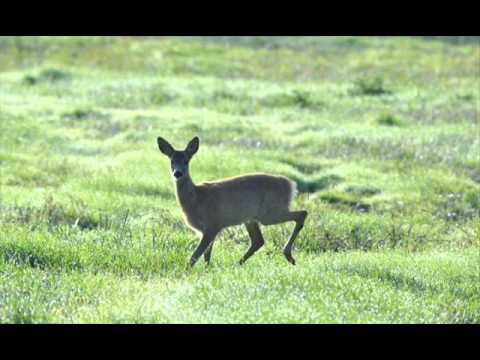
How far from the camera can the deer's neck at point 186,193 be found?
10836 mm

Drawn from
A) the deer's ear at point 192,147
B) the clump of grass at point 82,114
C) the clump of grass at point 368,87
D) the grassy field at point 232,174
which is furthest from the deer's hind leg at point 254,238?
the clump of grass at point 368,87

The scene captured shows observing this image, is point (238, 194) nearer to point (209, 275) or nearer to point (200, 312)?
point (209, 275)

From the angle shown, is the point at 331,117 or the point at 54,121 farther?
the point at 331,117

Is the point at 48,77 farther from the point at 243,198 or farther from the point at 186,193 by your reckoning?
the point at 243,198

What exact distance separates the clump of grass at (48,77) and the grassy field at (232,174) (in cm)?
9

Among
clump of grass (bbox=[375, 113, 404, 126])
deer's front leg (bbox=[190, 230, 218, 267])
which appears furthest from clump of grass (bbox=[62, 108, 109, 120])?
deer's front leg (bbox=[190, 230, 218, 267])

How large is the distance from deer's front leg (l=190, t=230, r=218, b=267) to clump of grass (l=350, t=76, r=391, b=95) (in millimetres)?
19646

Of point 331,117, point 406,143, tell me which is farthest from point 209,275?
point 331,117

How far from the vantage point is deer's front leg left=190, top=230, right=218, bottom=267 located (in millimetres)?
10195

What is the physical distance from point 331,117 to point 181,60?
15.8 metres

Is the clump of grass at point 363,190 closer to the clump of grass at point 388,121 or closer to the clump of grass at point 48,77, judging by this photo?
the clump of grass at point 388,121

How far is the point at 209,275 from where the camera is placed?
30.7 feet

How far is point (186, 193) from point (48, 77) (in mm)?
21392
